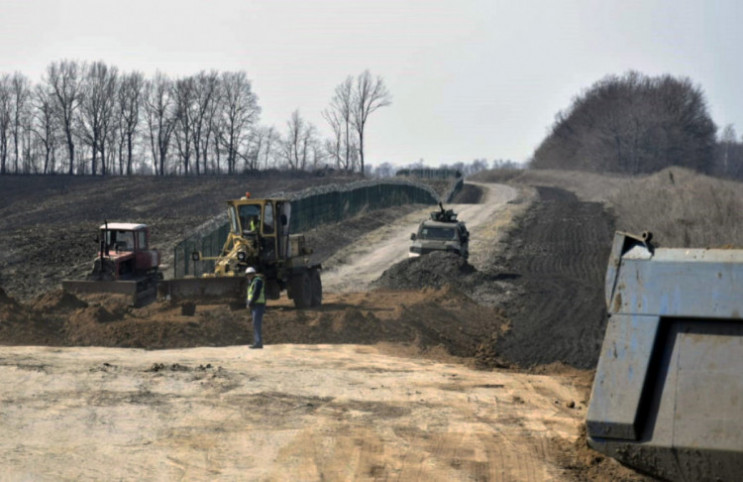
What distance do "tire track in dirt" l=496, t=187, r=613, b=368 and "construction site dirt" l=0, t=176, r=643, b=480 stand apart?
154 mm

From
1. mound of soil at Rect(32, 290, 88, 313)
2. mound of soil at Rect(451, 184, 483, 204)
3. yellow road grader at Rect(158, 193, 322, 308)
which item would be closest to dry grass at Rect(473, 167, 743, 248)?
yellow road grader at Rect(158, 193, 322, 308)

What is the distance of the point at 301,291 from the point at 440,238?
450 inches

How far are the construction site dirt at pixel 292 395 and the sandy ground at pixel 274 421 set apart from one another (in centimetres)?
3

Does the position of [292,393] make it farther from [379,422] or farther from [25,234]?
[25,234]

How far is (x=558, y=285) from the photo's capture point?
32.4 m

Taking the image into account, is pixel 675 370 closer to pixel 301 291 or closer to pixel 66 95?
pixel 301 291

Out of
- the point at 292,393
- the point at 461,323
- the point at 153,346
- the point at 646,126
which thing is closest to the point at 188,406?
the point at 292,393

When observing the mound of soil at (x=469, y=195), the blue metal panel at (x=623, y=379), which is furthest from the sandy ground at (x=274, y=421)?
the mound of soil at (x=469, y=195)

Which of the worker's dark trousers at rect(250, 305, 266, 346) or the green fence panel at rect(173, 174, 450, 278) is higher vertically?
the green fence panel at rect(173, 174, 450, 278)

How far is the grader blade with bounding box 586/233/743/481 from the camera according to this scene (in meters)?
7.26

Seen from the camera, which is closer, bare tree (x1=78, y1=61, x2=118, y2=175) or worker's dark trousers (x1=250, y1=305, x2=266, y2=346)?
worker's dark trousers (x1=250, y1=305, x2=266, y2=346)

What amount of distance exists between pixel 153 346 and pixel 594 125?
118731 millimetres

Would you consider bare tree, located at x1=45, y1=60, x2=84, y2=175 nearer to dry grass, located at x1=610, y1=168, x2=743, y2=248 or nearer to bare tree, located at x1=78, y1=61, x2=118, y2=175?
bare tree, located at x1=78, y1=61, x2=118, y2=175

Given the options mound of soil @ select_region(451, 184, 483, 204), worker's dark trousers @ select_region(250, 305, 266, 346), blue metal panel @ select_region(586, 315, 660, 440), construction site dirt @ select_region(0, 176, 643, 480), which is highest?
mound of soil @ select_region(451, 184, 483, 204)
